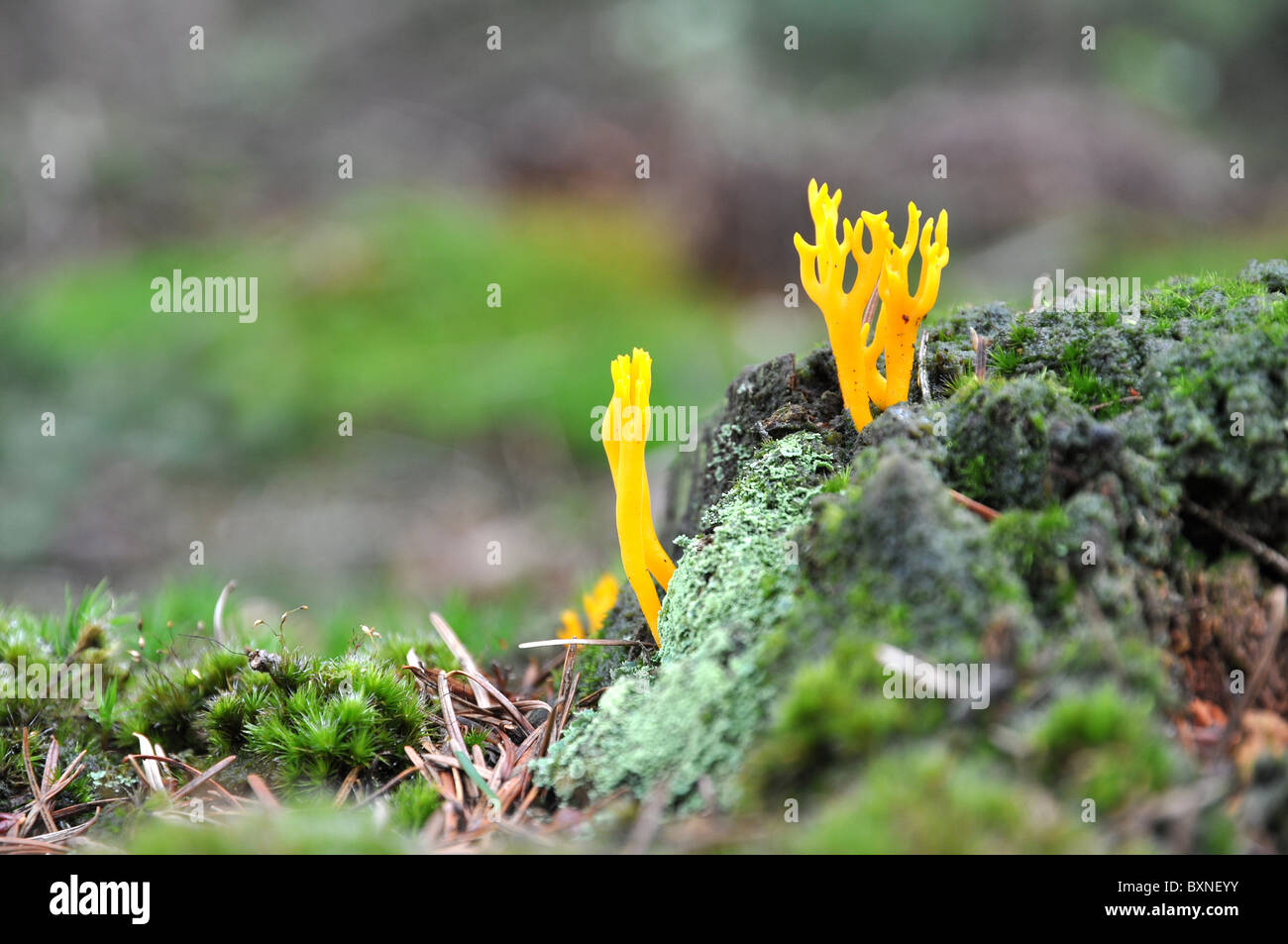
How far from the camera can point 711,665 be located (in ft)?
6.86

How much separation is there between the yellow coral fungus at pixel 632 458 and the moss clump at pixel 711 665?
0.31ft

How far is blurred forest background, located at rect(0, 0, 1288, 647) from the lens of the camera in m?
7.96

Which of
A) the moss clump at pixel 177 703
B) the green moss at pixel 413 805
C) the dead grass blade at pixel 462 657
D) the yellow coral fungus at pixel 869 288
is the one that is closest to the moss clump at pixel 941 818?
the green moss at pixel 413 805

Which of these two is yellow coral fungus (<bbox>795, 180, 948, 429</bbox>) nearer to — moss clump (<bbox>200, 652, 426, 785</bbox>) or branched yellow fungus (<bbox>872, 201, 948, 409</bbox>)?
branched yellow fungus (<bbox>872, 201, 948, 409</bbox>)

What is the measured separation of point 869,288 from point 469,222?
32.5 ft

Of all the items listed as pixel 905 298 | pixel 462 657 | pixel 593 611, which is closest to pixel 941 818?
pixel 905 298

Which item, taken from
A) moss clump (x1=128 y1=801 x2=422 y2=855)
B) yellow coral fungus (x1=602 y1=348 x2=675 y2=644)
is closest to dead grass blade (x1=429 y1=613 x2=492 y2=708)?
yellow coral fungus (x1=602 y1=348 x2=675 y2=644)

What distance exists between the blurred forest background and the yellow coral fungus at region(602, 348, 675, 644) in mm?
1370

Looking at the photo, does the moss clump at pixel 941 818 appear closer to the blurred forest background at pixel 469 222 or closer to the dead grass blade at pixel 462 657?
the dead grass blade at pixel 462 657

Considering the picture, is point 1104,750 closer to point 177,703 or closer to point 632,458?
point 632,458

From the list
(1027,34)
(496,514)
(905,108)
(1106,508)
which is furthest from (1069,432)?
(1027,34)

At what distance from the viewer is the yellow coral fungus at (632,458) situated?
94.9 inches
